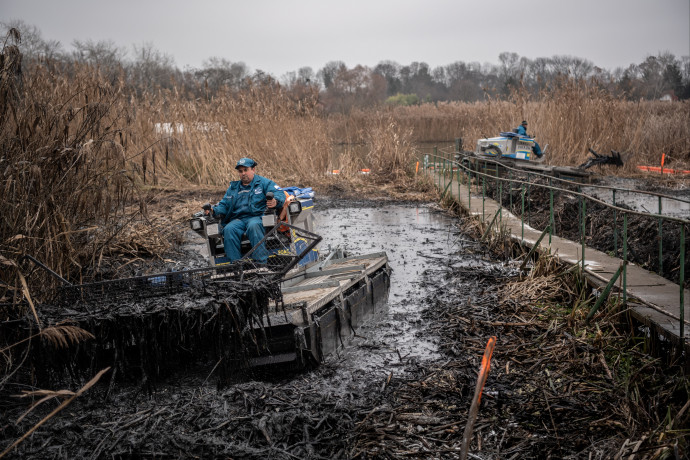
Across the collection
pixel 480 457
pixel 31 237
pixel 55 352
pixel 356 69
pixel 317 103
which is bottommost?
pixel 480 457

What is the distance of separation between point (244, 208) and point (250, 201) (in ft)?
0.38

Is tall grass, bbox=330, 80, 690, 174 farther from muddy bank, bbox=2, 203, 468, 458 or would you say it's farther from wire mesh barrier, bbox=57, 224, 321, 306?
wire mesh barrier, bbox=57, 224, 321, 306

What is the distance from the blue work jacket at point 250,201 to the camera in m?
7.36

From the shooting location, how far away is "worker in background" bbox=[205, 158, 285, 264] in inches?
275

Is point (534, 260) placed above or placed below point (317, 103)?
below

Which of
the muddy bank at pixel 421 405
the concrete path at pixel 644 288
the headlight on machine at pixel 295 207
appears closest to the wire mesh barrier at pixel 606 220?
Answer: the concrete path at pixel 644 288

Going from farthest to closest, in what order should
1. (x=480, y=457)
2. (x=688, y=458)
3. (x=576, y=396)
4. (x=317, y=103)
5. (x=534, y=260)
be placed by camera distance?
(x=317, y=103), (x=534, y=260), (x=576, y=396), (x=480, y=457), (x=688, y=458)

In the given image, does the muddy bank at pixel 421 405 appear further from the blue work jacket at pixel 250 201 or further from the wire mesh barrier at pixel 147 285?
the blue work jacket at pixel 250 201

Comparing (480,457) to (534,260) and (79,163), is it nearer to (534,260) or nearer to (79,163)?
(79,163)

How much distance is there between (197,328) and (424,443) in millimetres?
1872

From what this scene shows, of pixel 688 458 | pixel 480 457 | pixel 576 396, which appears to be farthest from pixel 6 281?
pixel 688 458

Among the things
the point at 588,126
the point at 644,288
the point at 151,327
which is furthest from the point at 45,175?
the point at 588,126

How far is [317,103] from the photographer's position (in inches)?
822

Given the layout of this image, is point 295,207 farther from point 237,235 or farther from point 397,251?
point 397,251
